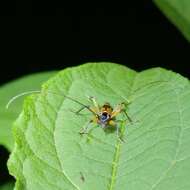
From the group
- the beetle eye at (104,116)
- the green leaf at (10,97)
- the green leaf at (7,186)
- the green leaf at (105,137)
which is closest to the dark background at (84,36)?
the green leaf at (10,97)

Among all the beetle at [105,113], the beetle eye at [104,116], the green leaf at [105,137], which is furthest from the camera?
the beetle eye at [104,116]

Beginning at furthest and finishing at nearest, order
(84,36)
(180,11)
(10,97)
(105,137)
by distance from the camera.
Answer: (84,36) < (10,97) < (180,11) < (105,137)

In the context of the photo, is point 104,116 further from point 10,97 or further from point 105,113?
point 10,97

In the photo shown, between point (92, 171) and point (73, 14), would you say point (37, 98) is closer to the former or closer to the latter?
point (92, 171)

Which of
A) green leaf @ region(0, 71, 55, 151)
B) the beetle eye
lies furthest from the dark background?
the beetle eye

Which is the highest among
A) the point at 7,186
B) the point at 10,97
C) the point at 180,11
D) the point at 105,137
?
the point at 180,11

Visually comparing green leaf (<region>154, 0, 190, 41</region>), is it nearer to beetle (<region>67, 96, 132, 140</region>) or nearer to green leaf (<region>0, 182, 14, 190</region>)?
beetle (<region>67, 96, 132, 140</region>)

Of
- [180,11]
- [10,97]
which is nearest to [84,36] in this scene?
[10,97]

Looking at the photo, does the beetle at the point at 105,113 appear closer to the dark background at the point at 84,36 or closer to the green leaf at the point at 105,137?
the green leaf at the point at 105,137
